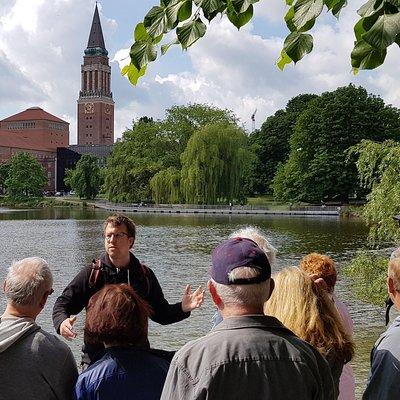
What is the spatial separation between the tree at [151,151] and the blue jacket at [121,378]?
4768 cm

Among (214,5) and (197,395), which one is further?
(214,5)

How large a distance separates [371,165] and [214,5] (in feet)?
32.7

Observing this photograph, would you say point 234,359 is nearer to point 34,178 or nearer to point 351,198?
point 351,198

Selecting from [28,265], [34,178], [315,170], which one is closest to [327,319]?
[28,265]

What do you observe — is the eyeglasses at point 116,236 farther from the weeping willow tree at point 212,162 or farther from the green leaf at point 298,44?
the weeping willow tree at point 212,162

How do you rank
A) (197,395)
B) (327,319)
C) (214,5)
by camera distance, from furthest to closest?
(327,319) < (214,5) < (197,395)

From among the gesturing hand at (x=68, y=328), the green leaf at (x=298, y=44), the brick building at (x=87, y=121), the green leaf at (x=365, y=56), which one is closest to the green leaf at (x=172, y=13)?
the green leaf at (x=298, y=44)

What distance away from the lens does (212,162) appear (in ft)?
150

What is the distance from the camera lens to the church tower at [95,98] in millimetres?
128125

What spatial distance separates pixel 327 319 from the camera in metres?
2.70

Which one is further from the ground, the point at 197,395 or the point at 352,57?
the point at 352,57

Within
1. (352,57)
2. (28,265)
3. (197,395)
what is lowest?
(197,395)

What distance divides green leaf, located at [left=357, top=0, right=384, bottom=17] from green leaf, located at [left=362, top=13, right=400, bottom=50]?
96mm

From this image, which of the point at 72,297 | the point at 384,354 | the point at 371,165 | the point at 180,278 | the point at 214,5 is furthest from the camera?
the point at 180,278
